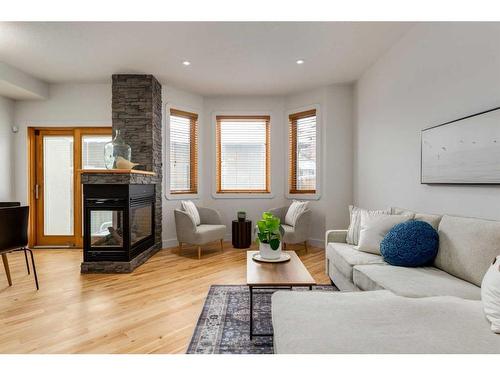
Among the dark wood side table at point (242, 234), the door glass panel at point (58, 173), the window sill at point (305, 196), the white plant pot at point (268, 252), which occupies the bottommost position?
the dark wood side table at point (242, 234)

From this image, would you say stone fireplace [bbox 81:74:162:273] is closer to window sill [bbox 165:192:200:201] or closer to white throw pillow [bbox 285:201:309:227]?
window sill [bbox 165:192:200:201]

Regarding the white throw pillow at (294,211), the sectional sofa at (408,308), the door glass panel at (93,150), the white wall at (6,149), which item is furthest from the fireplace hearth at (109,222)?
the sectional sofa at (408,308)

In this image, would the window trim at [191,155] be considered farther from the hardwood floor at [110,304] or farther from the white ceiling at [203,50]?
the hardwood floor at [110,304]

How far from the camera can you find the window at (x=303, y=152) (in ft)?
16.8

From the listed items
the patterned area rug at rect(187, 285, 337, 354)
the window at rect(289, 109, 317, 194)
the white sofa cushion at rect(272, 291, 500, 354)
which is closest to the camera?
the white sofa cushion at rect(272, 291, 500, 354)

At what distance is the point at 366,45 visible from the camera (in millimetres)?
3457

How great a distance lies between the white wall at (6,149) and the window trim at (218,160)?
11.0 ft

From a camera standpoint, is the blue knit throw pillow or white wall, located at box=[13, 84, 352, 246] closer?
the blue knit throw pillow

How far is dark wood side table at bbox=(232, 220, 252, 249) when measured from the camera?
4.90 meters

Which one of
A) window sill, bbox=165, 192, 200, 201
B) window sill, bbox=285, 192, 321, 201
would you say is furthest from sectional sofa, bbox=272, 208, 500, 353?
window sill, bbox=165, 192, 200, 201

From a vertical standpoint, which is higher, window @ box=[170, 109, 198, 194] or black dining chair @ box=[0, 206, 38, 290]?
window @ box=[170, 109, 198, 194]

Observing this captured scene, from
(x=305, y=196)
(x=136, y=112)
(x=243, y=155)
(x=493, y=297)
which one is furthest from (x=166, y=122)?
(x=493, y=297)

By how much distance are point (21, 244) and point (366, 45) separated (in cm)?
454

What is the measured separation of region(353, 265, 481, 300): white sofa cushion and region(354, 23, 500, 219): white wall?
0.62 meters
